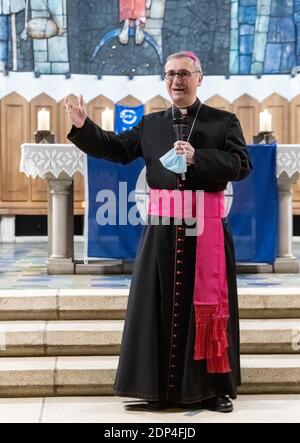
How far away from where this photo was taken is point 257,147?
269 inches

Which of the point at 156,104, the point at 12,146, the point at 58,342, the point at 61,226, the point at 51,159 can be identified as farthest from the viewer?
the point at 156,104

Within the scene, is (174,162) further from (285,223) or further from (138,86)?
(138,86)

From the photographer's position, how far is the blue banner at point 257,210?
6844mm

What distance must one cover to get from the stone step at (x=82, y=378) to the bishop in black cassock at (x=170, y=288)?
20.9 inches

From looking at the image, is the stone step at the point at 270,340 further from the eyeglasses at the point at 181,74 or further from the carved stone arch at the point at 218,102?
the carved stone arch at the point at 218,102

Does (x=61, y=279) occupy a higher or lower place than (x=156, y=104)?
lower

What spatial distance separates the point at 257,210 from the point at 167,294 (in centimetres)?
290

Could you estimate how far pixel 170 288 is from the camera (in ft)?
13.7

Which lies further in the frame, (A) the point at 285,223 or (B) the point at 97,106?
(B) the point at 97,106

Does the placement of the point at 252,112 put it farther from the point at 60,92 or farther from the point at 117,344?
the point at 117,344

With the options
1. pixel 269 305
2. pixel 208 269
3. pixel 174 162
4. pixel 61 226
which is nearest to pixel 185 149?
pixel 174 162

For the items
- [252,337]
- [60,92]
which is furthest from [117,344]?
[60,92]

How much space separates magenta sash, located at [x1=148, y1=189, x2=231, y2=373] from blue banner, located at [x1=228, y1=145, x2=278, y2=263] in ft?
8.61
